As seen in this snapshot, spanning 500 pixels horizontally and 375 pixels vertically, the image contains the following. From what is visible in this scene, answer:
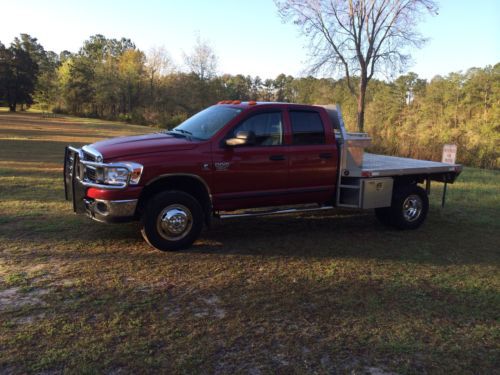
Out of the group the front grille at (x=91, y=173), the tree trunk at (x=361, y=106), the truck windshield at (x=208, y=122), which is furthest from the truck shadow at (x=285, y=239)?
the tree trunk at (x=361, y=106)

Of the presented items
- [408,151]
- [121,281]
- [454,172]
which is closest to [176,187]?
[121,281]

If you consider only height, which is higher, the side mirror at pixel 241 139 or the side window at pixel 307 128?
the side window at pixel 307 128

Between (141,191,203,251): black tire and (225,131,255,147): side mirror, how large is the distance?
0.88 m

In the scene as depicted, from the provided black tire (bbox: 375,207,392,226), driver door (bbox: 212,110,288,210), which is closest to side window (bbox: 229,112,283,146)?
driver door (bbox: 212,110,288,210)

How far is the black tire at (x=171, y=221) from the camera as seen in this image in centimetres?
553

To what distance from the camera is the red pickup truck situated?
546 cm

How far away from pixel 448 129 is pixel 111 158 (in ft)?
72.6

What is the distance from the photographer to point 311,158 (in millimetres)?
6512

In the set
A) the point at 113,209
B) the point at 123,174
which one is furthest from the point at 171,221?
the point at 123,174

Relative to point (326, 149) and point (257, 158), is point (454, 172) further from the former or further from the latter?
point (257, 158)

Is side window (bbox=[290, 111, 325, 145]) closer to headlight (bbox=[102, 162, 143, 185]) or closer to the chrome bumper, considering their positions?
headlight (bbox=[102, 162, 143, 185])

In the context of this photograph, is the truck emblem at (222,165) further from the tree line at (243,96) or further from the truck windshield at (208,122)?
the tree line at (243,96)

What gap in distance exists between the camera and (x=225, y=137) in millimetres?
5949

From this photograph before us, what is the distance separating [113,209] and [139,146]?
0.86 meters
